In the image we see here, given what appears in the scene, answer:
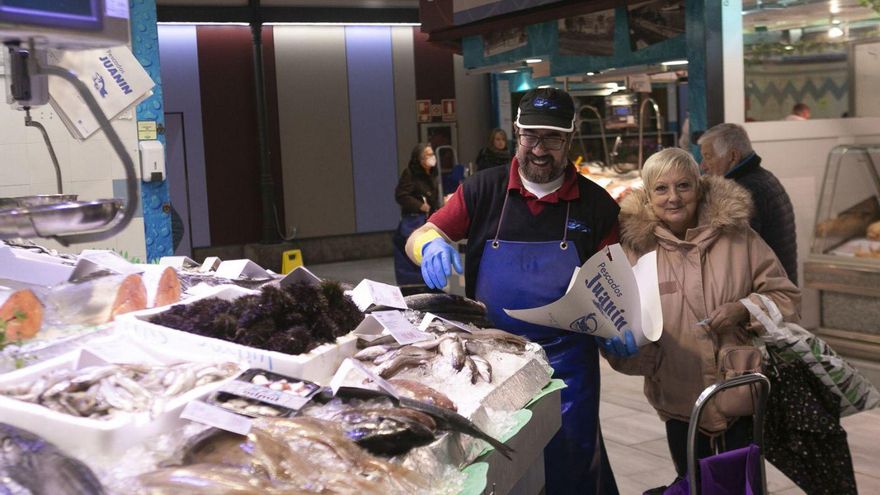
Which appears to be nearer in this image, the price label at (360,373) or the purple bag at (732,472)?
the price label at (360,373)

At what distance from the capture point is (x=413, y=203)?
10.3 metres

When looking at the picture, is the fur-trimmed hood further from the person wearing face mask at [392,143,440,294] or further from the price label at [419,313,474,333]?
the person wearing face mask at [392,143,440,294]

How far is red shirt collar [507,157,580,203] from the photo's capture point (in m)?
3.81

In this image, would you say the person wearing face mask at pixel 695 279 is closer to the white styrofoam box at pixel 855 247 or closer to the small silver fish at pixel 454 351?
the small silver fish at pixel 454 351

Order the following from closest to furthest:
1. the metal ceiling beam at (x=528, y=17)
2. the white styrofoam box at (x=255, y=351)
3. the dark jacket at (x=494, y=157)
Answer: the white styrofoam box at (x=255, y=351) < the metal ceiling beam at (x=528, y=17) < the dark jacket at (x=494, y=157)

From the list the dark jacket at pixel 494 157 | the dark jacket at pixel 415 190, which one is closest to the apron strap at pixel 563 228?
the dark jacket at pixel 415 190

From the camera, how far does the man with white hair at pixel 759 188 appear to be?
5.07m

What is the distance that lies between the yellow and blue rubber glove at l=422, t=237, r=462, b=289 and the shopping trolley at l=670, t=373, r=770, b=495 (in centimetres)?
106

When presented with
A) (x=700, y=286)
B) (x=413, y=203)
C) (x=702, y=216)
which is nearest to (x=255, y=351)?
(x=700, y=286)

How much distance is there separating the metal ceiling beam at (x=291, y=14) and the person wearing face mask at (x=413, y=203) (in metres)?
5.32

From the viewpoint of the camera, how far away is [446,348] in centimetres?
262

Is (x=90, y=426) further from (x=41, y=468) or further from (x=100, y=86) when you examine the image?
(x=100, y=86)

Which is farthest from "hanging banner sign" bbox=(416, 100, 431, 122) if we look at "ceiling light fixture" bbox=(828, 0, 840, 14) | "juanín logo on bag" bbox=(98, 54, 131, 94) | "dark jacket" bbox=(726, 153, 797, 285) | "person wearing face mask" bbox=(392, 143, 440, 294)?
"dark jacket" bbox=(726, 153, 797, 285)

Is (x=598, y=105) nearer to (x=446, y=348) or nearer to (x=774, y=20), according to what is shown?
(x=774, y=20)
